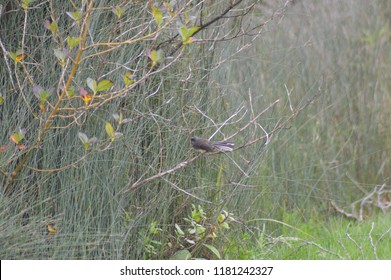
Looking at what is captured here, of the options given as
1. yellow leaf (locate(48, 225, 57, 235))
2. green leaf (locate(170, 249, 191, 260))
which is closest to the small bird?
green leaf (locate(170, 249, 191, 260))

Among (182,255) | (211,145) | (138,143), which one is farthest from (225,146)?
(182,255)

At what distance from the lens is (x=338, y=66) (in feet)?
19.7

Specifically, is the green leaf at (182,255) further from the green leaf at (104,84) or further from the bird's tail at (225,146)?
the green leaf at (104,84)

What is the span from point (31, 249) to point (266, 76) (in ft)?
8.33

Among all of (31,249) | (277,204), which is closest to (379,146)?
(277,204)

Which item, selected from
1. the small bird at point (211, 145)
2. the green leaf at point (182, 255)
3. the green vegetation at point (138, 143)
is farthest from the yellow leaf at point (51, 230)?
the small bird at point (211, 145)

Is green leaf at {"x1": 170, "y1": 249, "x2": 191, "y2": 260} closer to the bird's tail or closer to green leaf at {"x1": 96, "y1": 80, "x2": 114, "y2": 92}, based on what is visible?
the bird's tail

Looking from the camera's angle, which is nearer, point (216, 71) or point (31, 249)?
point (31, 249)

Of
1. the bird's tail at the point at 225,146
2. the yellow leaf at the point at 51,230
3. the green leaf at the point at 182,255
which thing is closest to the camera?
the yellow leaf at the point at 51,230

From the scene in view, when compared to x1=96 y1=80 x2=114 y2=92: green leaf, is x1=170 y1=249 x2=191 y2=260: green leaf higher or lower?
lower

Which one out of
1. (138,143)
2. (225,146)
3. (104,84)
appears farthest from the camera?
(138,143)

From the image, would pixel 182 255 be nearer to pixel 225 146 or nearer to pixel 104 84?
pixel 225 146
